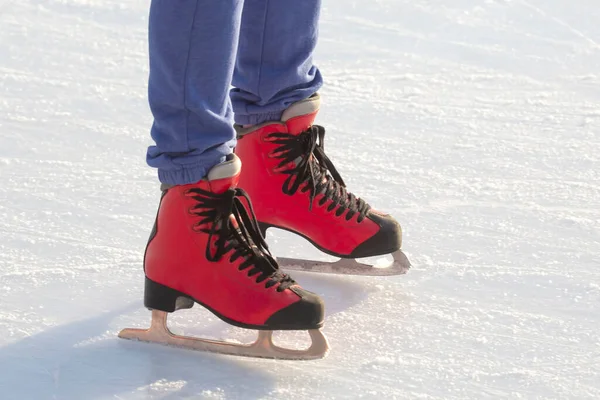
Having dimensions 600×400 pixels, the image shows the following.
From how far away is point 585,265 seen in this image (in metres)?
1.73

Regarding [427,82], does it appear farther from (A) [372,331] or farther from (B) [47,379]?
(B) [47,379]

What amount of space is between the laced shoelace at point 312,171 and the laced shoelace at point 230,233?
0.20 m

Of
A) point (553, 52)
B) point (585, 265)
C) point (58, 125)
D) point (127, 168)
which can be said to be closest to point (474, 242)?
point (585, 265)

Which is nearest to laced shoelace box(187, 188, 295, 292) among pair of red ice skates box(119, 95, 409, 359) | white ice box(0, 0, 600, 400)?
pair of red ice skates box(119, 95, 409, 359)

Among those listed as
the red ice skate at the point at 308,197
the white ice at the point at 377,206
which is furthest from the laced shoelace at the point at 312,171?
the white ice at the point at 377,206

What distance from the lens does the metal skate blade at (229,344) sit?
1.38 m

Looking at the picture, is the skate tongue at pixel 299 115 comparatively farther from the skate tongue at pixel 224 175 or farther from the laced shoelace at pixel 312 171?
the skate tongue at pixel 224 175

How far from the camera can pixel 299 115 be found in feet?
5.28

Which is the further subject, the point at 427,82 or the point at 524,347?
the point at 427,82

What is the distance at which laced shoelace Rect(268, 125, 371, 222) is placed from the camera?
1606mm

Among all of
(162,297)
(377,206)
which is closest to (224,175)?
(162,297)

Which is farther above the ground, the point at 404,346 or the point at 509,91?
the point at 509,91

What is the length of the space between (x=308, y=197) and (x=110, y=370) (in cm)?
45

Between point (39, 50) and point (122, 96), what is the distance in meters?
0.43
